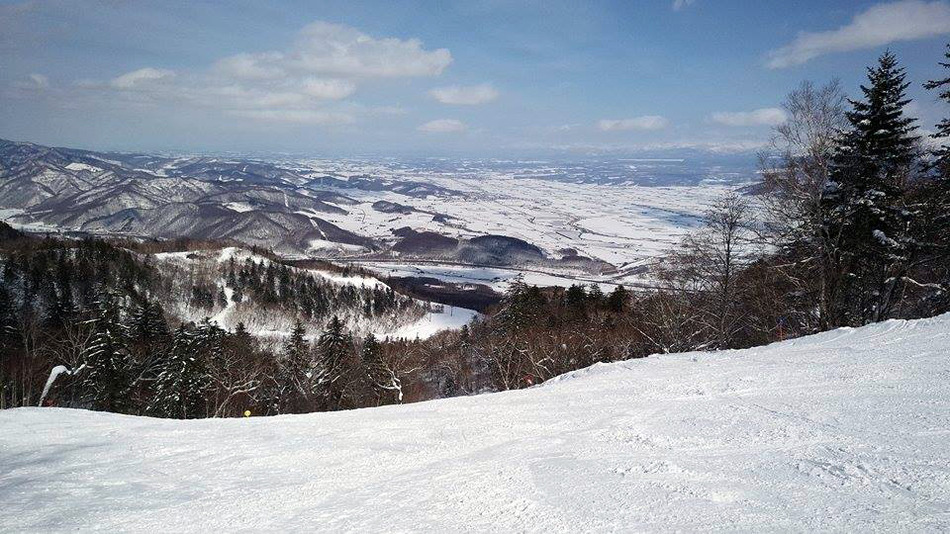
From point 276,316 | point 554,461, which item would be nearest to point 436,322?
point 276,316

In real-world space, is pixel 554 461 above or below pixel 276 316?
above

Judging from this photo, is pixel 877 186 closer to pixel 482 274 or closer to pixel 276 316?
pixel 276 316

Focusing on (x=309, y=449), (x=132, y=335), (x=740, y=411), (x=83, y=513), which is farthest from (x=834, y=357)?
(x=132, y=335)

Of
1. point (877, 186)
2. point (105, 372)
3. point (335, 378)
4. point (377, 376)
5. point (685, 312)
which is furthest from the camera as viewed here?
point (377, 376)

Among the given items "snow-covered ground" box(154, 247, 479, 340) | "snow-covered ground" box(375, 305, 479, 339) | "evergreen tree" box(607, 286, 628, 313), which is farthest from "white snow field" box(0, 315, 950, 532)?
"snow-covered ground" box(375, 305, 479, 339)

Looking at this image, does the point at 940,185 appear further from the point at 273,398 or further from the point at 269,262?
the point at 269,262

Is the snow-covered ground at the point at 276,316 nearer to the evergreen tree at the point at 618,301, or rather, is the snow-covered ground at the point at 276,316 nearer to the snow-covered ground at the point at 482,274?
the snow-covered ground at the point at 482,274
